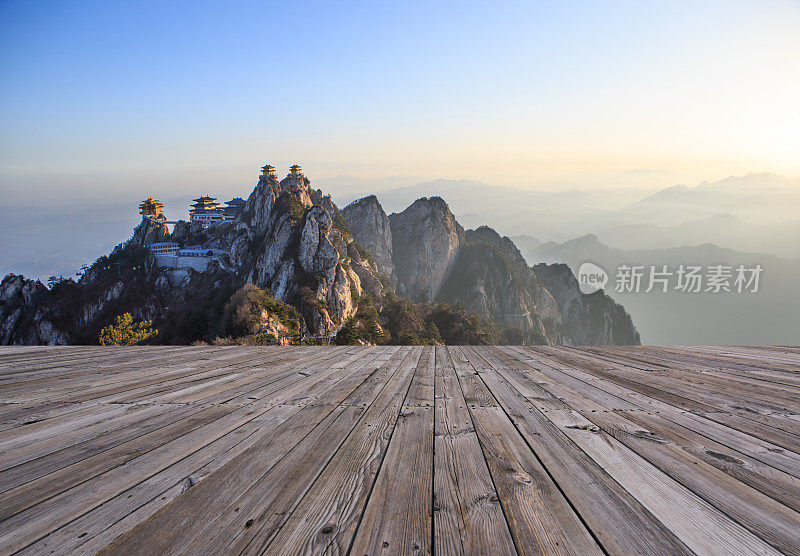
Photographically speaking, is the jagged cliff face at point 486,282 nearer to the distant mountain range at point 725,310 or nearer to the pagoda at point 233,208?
the pagoda at point 233,208

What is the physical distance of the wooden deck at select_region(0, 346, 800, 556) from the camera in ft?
4.58

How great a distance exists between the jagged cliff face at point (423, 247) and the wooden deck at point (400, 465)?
8326cm

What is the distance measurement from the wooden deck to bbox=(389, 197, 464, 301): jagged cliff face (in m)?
83.3

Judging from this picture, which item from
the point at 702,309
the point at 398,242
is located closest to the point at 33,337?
the point at 398,242

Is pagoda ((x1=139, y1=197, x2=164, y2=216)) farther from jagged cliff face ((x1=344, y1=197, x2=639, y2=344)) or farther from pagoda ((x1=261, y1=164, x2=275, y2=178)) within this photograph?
jagged cliff face ((x1=344, y1=197, x2=639, y2=344))

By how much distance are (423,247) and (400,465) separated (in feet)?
293

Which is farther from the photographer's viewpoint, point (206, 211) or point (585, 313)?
point (585, 313)

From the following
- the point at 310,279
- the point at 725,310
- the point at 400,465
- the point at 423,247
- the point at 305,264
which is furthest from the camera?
the point at 725,310

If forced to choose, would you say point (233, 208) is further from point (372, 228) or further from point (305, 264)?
point (305, 264)

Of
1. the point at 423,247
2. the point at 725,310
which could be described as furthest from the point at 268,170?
the point at 725,310

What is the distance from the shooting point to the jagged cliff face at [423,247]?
89812 mm

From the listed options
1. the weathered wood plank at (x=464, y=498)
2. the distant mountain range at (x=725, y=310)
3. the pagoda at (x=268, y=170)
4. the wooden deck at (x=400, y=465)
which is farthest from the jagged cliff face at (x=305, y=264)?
the distant mountain range at (x=725, y=310)

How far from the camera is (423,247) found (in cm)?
9069

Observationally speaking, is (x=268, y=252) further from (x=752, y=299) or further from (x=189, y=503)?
(x=752, y=299)
